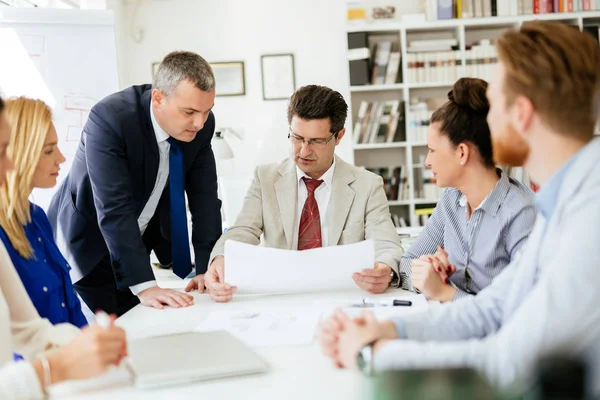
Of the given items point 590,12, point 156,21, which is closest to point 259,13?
point 156,21

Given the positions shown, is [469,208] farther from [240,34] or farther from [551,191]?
[240,34]

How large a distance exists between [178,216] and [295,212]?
423mm

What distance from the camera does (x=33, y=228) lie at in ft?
5.49

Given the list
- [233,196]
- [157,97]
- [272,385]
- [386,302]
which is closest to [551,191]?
[272,385]

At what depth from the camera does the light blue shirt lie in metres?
0.89

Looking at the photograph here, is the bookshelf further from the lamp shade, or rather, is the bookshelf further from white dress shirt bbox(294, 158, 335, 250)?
white dress shirt bbox(294, 158, 335, 250)

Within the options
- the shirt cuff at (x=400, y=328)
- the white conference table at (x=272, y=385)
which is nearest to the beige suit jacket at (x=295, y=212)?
the white conference table at (x=272, y=385)

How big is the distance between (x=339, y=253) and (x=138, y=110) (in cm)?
89

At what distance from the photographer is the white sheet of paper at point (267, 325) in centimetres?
134

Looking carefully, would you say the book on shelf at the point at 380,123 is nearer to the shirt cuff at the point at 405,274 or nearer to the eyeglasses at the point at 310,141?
the eyeglasses at the point at 310,141

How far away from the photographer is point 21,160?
1.59 metres

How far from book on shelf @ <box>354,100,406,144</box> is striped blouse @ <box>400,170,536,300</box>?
3082 mm

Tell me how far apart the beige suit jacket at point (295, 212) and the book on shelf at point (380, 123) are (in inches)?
106

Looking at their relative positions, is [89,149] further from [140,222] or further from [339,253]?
[339,253]
